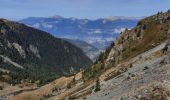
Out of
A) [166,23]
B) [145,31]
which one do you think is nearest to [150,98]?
[166,23]

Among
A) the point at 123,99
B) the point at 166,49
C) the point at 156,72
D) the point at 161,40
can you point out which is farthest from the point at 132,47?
the point at 123,99

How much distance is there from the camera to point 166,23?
482ft

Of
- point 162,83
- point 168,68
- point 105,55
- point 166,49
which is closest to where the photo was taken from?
point 162,83

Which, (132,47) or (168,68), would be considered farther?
(132,47)

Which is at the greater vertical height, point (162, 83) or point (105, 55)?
point (162, 83)

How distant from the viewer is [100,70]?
156m

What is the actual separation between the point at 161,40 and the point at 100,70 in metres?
30.2

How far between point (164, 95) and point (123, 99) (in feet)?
22.4

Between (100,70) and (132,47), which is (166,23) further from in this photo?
(100,70)

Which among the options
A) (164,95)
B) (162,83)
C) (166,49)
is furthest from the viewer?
(166,49)

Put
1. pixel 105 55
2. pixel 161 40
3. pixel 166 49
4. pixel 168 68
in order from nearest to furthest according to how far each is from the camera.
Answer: pixel 168 68
pixel 166 49
pixel 161 40
pixel 105 55

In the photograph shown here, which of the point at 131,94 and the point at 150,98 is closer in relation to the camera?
the point at 150,98

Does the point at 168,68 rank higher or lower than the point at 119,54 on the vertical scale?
higher

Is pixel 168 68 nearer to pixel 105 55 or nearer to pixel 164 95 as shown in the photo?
pixel 164 95
